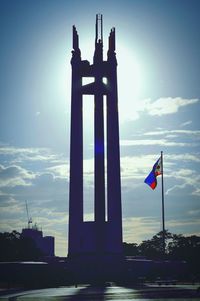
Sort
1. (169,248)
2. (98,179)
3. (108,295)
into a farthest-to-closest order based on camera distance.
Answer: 1. (169,248)
2. (98,179)
3. (108,295)

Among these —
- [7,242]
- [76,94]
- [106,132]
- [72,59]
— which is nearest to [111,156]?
[106,132]

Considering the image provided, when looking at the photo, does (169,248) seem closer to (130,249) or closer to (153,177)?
(130,249)

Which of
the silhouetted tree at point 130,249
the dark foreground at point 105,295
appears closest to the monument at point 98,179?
the dark foreground at point 105,295

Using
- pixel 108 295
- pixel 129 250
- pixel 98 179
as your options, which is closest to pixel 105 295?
pixel 108 295

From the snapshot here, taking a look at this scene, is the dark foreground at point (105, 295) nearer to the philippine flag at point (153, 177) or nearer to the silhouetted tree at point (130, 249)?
the philippine flag at point (153, 177)

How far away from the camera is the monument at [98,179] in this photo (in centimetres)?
7525

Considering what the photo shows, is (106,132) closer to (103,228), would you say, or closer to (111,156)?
(111,156)

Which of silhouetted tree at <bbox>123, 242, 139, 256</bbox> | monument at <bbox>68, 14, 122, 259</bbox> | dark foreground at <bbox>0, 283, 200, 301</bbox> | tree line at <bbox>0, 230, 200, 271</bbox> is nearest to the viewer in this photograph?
dark foreground at <bbox>0, 283, 200, 301</bbox>

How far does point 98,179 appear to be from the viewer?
76.5 metres

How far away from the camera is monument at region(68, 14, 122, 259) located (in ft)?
247

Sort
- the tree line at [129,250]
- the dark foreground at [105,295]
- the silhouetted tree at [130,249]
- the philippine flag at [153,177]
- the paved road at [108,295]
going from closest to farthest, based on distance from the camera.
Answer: the paved road at [108,295] < the dark foreground at [105,295] < the philippine flag at [153,177] < the tree line at [129,250] < the silhouetted tree at [130,249]

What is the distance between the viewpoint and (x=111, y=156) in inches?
3172

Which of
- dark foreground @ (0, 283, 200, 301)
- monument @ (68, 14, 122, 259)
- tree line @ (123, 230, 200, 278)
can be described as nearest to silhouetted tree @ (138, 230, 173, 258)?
tree line @ (123, 230, 200, 278)

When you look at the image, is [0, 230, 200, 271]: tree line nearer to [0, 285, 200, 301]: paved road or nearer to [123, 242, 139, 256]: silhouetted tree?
[123, 242, 139, 256]: silhouetted tree
